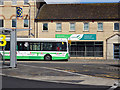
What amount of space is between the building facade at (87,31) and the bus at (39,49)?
8.51 metres

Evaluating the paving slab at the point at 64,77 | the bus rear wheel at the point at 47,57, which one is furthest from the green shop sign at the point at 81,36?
the paving slab at the point at 64,77

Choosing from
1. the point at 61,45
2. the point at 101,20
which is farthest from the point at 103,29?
the point at 61,45

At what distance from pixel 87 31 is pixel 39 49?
35.6 feet

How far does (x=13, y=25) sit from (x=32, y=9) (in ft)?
12.8

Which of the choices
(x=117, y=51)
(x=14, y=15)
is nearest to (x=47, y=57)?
(x=14, y=15)

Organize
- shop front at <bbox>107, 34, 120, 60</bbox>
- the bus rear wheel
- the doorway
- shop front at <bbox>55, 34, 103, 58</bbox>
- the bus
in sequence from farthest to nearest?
shop front at <bbox>55, 34, 103, 58</bbox> < the doorway < shop front at <bbox>107, 34, 120, 60</bbox> < the bus < the bus rear wheel

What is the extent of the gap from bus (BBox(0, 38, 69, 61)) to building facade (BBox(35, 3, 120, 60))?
851 centimetres

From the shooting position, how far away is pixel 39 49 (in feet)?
102

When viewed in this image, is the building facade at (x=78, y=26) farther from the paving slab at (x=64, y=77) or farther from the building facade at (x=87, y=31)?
the paving slab at (x=64, y=77)

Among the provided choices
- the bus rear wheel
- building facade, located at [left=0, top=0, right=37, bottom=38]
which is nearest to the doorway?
the bus rear wheel

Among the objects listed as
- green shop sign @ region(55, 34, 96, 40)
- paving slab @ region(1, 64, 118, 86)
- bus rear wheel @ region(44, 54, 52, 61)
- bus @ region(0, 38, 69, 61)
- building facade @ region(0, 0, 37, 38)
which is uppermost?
building facade @ region(0, 0, 37, 38)

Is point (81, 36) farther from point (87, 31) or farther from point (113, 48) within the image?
point (113, 48)

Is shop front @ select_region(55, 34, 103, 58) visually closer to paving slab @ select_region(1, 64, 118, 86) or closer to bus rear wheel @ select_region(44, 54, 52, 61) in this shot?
bus rear wheel @ select_region(44, 54, 52, 61)

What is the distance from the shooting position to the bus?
31.0 meters
